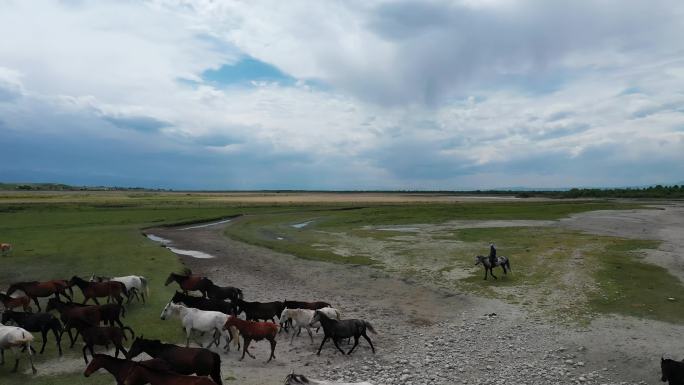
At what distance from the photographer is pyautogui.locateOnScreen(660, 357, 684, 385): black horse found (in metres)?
9.48

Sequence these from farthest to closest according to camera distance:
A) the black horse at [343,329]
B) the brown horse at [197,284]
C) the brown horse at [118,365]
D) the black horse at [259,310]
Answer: the brown horse at [197,284]
the black horse at [259,310]
the black horse at [343,329]
the brown horse at [118,365]

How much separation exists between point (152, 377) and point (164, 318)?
6.14 m

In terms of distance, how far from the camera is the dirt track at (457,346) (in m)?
Result: 11.0

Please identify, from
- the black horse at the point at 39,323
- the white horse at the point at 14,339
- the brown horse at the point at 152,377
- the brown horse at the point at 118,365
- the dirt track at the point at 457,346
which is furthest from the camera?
the black horse at the point at 39,323

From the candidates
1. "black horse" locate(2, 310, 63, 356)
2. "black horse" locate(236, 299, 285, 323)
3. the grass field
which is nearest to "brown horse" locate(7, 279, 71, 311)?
the grass field

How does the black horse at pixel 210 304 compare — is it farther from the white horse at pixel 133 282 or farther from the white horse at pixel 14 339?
the white horse at pixel 14 339

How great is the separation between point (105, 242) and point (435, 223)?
3532cm

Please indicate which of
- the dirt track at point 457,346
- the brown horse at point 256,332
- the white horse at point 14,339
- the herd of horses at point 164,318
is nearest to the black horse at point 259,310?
the herd of horses at point 164,318

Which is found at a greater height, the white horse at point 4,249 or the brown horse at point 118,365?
the brown horse at point 118,365

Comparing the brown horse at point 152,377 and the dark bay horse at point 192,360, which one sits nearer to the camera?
the brown horse at point 152,377

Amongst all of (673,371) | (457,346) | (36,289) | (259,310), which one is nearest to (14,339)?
(36,289)

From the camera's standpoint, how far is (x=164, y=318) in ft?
46.4

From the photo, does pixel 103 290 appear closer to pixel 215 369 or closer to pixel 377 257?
pixel 215 369

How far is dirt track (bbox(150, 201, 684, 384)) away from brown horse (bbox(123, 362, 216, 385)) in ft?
9.24
